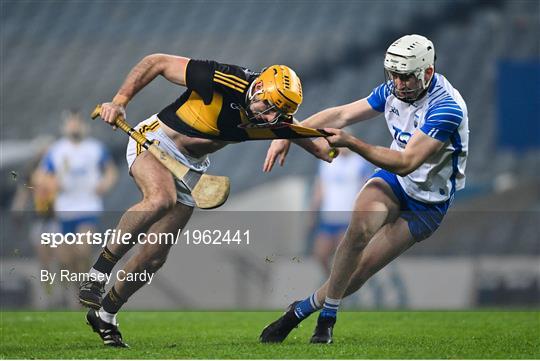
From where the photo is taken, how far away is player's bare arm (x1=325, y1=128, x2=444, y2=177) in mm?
5176

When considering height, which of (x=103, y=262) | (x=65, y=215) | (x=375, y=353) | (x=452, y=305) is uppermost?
(x=103, y=262)

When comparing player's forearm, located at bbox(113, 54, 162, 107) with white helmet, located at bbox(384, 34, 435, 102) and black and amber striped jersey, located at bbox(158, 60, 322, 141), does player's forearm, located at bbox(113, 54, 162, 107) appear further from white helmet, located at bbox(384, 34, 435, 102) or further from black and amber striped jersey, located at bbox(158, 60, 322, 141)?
white helmet, located at bbox(384, 34, 435, 102)

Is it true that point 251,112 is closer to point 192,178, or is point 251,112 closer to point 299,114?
point 192,178

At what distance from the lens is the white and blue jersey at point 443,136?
225 inches

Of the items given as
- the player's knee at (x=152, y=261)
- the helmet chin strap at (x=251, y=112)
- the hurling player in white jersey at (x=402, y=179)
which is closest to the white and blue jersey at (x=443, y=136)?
the hurling player in white jersey at (x=402, y=179)

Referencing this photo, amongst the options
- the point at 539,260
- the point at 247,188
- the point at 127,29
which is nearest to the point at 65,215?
the point at 247,188

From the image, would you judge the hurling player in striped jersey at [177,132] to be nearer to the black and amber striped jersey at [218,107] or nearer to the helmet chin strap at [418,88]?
the black and amber striped jersey at [218,107]

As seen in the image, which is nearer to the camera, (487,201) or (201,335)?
(201,335)

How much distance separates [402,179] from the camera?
238 inches

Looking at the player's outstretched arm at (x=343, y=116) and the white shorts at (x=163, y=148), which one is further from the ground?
the player's outstretched arm at (x=343, y=116)

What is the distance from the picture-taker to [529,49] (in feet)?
52.1

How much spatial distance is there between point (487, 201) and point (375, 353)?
303 inches

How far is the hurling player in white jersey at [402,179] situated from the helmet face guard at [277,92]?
48cm

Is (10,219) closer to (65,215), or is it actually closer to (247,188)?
(65,215)
